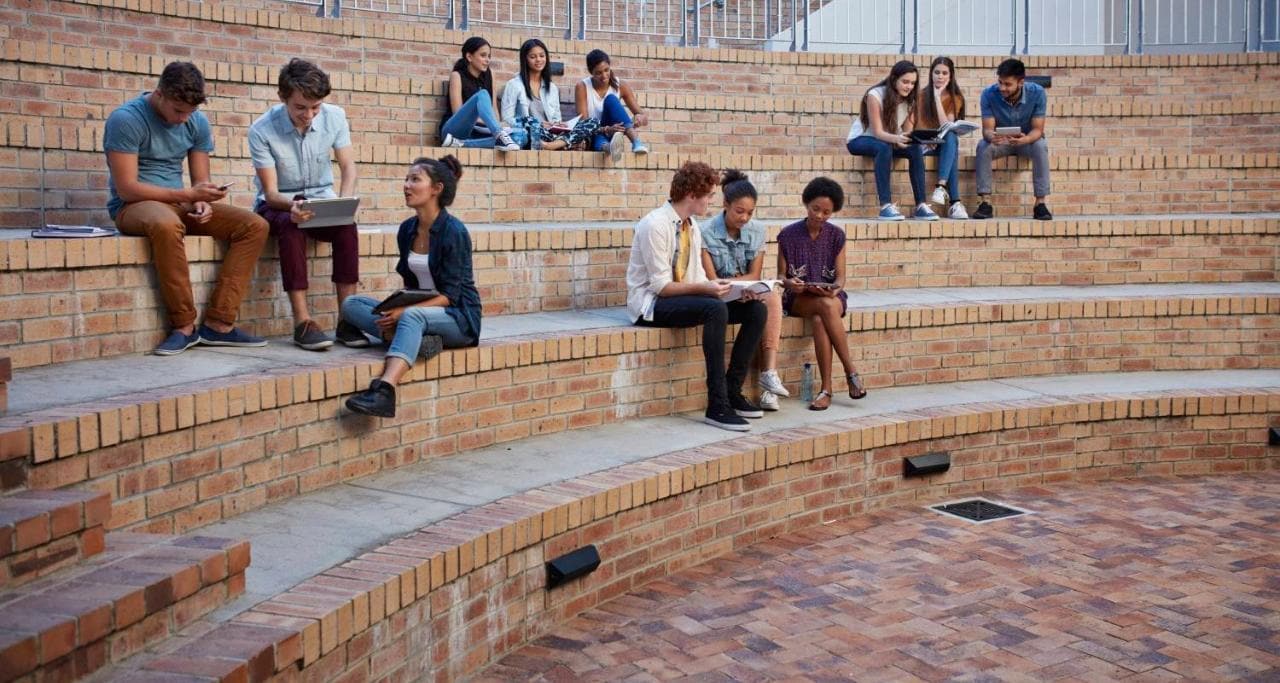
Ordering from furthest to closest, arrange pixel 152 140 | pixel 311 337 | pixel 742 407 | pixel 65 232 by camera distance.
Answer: pixel 742 407, pixel 311 337, pixel 152 140, pixel 65 232

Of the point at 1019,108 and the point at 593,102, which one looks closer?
the point at 593,102

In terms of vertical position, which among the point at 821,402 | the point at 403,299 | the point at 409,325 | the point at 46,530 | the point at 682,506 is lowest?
the point at 682,506

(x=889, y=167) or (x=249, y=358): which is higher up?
(x=889, y=167)

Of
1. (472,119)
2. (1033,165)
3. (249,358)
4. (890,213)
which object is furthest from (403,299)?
(1033,165)

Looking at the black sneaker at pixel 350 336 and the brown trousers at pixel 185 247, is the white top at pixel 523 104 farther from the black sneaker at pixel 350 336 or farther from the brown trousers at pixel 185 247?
the brown trousers at pixel 185 247

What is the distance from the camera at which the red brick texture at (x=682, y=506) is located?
488 cm

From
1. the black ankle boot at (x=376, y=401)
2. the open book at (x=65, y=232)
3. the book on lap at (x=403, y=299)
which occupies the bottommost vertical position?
the black ankle boot at (x=376, y=401)

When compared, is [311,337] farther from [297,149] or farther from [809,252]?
[809,252]

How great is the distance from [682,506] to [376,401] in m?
1.57

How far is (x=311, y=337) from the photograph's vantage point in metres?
7.16

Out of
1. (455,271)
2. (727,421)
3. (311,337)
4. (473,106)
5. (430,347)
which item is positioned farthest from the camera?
(473,106)

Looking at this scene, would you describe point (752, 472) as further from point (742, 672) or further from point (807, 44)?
point (807, 44)

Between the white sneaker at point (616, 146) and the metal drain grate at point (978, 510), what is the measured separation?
378cm

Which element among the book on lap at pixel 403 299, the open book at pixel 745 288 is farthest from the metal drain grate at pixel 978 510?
the book on lap at pixel 403 299
